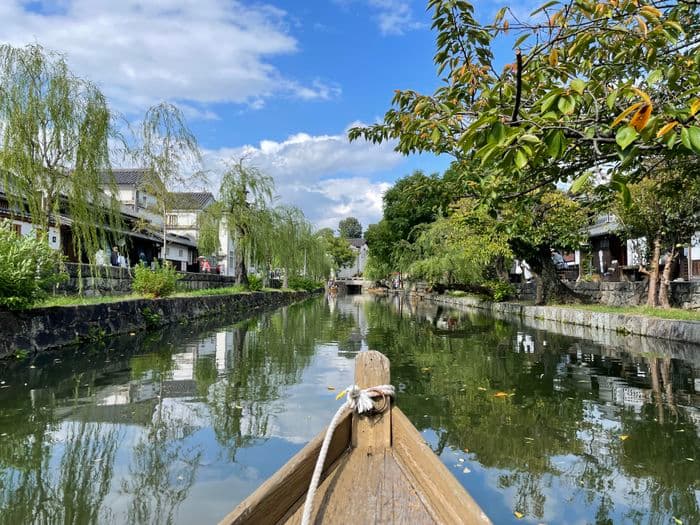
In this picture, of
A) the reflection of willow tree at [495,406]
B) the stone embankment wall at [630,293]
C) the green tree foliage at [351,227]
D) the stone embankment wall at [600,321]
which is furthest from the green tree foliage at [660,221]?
the green tree foliage at [351,227]

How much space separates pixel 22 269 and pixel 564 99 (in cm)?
798

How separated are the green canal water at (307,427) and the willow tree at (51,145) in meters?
2.93

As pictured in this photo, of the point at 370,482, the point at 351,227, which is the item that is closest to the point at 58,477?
the point at 370,482

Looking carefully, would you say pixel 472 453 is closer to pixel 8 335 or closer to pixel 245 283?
pixel 8 335

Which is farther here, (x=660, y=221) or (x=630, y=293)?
(x=630, y=293)

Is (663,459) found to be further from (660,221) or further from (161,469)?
(660,221)

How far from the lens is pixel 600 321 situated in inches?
510

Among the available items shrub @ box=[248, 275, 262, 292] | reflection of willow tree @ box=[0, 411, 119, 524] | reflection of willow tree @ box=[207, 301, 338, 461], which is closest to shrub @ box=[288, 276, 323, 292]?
shrub @ box=[248, 275, 262, 292]

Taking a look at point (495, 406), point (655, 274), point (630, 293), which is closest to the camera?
point (495, 406)

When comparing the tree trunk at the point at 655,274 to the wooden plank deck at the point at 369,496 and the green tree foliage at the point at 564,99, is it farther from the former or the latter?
the wooden plank deck at the point at 369,496

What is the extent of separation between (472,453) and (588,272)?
1924cm

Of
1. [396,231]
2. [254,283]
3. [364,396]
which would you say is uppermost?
[396,231]

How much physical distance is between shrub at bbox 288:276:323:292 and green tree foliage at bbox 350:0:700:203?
2928cm

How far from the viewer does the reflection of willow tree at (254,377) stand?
4.70 m
